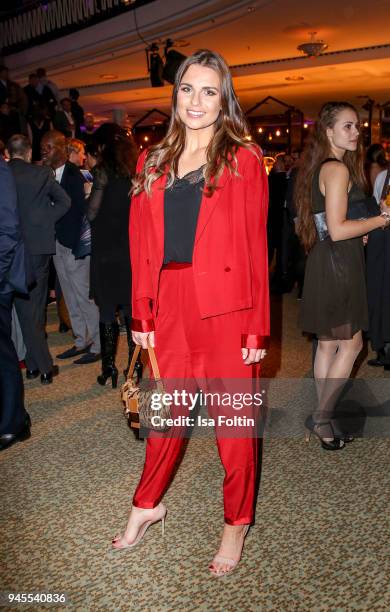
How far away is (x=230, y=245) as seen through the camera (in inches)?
75.9

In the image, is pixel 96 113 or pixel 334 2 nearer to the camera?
pixel 334 2

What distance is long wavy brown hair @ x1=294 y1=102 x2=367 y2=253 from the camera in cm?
288

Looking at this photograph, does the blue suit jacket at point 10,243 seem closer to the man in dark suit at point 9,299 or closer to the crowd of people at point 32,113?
the man in dark suit at point 9,299

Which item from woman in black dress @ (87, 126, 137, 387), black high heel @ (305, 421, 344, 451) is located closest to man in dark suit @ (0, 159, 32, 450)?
woman in black dress @ (87, 126, 137, 387)

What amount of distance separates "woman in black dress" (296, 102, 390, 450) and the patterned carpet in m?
0.42

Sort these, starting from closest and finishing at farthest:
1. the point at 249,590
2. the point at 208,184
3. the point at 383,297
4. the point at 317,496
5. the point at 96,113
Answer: the point at 208,184
the point at 249,590
the point at 317,496
the point at 383,297
the point at 96,113

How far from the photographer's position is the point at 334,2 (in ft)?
28.8

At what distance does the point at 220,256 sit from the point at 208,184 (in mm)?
241

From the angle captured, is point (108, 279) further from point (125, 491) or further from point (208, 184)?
point (208, 184)

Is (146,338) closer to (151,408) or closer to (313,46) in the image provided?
(151,408)

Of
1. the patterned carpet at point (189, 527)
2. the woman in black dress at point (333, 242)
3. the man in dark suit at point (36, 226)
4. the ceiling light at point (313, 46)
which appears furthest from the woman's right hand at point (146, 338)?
the ceiling light at point (313, 46)

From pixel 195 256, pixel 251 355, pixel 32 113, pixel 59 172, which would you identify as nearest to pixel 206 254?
pixel 195 256

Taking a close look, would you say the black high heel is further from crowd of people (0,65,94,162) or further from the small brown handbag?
crowd of people (0,65,94,162)

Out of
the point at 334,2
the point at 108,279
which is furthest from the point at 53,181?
the point at 334,2
